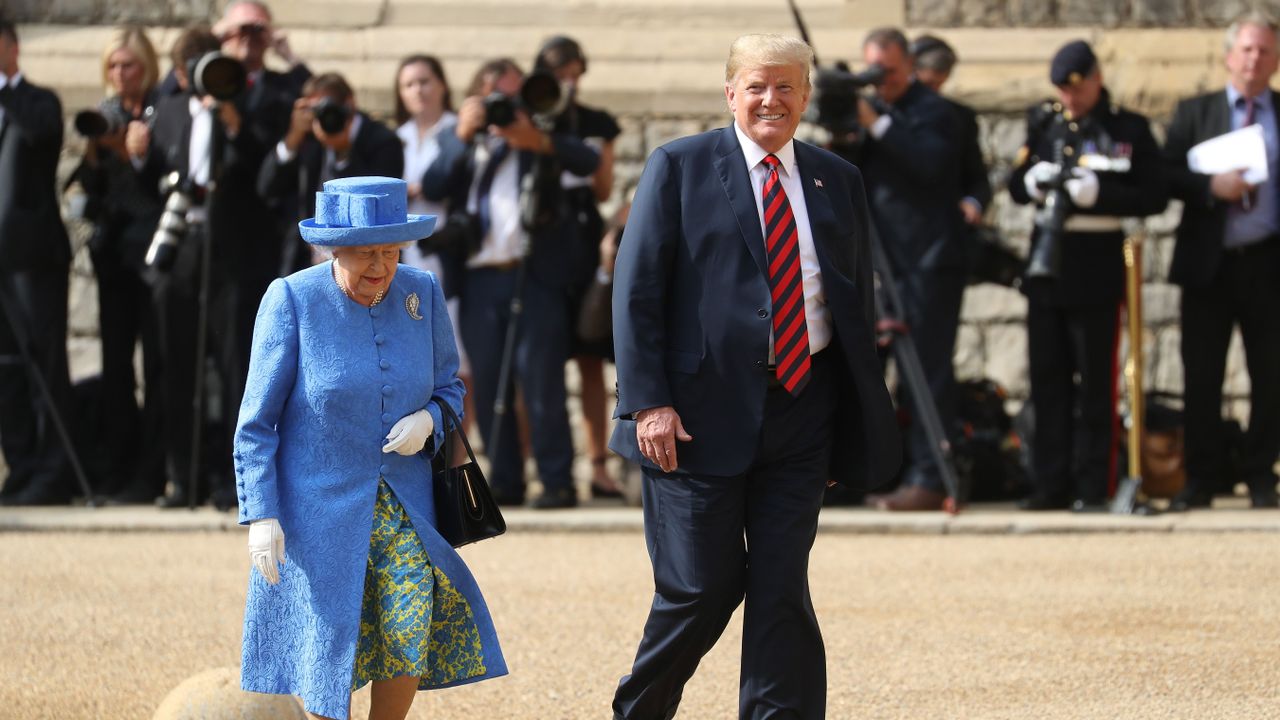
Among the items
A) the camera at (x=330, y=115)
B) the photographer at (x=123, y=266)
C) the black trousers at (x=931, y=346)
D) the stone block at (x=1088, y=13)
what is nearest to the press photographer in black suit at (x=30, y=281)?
the photographer at (x=123, y=266)

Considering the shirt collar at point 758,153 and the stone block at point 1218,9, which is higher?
the stone block at point 1218,9

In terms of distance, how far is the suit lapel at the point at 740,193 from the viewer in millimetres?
4703

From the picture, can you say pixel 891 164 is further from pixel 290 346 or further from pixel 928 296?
pixel 290 346

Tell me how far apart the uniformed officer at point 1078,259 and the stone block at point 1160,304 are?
9.88 ft

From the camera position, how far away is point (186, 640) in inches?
265

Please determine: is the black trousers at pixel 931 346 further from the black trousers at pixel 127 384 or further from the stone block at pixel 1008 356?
the black trousers at pixel 127 384

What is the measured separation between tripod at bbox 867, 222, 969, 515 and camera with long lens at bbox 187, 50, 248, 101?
3.00 m

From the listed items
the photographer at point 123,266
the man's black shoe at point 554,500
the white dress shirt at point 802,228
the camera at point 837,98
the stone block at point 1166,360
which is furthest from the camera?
the stone block at point 1166,360

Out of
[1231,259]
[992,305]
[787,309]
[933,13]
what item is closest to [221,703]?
[787,309]

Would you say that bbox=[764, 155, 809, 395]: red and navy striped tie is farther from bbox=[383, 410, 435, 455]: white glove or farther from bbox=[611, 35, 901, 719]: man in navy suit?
bbox=[383, 410, 435, 455]: white glove

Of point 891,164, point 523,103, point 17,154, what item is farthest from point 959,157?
point 17,154

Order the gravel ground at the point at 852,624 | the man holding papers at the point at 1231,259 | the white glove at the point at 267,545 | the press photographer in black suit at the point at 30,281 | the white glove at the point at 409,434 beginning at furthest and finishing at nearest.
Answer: the press photographer in black suit at the point at 30,281 → the man holding papers at the point at 1231,259 → the gravel ground at the point at 852,624 → the white glove at the point at 409,434 → the white glove at the point at 267,545

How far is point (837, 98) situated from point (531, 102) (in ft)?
4.65

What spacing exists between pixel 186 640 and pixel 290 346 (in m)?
2.44
